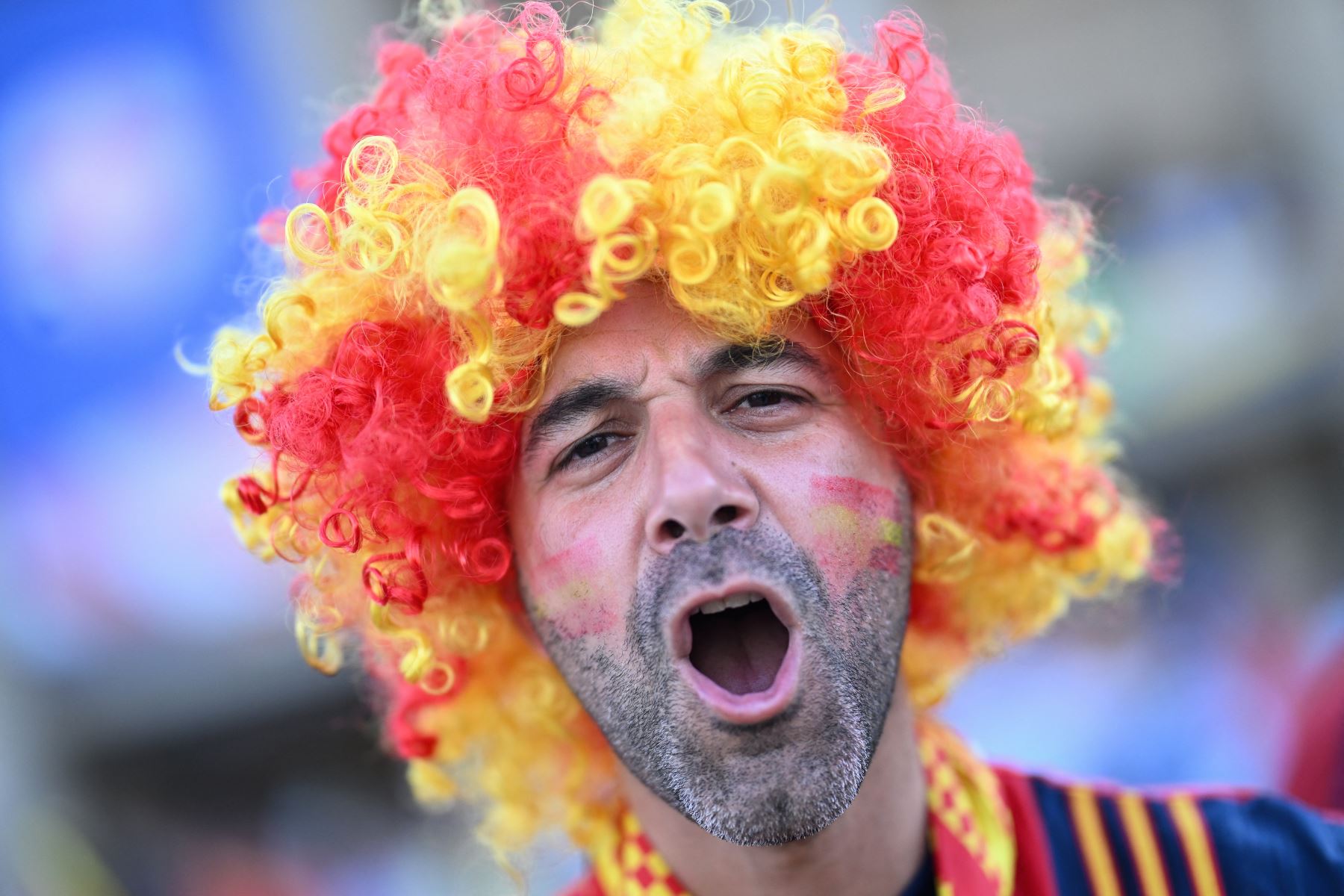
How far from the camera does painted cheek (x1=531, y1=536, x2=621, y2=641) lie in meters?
1.99

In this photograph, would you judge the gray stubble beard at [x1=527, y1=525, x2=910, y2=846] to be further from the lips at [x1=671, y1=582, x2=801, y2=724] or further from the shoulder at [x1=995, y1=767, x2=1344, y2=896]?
the shoulder at [x1=995, y1=767, x2=1344, y2=896]

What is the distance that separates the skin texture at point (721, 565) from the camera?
1.87 metres

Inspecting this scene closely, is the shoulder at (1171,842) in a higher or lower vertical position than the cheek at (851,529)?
lower

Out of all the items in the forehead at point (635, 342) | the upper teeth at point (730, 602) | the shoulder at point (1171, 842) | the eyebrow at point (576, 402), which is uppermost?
the forehead at point (635, 342)

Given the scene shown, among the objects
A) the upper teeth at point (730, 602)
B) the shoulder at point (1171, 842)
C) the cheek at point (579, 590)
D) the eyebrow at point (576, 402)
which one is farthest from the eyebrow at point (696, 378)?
the shoulder at point (1171, 842)

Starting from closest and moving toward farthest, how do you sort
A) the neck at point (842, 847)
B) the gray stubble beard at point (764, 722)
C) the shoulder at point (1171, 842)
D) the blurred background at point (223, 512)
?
the gray stubble beard at point (764, 722) → the neck at point (842, 847) → the shoulder at point (1171, 842) → the blurred background at point (223, 512)

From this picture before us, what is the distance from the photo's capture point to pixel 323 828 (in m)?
5.58

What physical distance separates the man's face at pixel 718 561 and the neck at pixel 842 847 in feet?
0.73

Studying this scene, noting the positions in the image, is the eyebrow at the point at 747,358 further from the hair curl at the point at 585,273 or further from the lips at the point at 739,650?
the lips at the point at 739,650

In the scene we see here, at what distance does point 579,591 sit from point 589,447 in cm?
25

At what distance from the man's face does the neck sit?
0.22 meters

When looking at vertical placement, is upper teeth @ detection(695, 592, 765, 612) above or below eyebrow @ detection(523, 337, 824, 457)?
below

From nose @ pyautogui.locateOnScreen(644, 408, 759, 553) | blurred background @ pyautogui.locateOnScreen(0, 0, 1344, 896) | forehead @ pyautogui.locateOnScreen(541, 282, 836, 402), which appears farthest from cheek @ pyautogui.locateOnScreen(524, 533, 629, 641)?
blurred background @ pyautogui.locateOnScreen(0, 0, 1344, 896)

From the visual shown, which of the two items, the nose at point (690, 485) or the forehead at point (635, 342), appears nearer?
the nose at point (690, 485)
